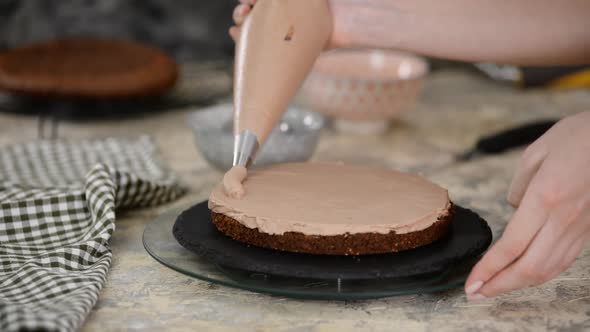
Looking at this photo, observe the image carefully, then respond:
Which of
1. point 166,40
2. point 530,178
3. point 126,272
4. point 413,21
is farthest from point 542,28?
point 166,40

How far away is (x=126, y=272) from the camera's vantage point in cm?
100

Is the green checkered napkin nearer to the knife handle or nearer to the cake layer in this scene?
the cake layer

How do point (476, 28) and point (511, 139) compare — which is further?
point (511, 139)

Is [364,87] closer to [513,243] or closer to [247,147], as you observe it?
[247,147]

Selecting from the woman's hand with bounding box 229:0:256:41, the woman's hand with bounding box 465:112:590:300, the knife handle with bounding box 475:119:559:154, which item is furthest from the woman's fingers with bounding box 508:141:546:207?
the knife handle with bounding box 475:119:559:154

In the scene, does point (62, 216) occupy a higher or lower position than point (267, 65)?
lower

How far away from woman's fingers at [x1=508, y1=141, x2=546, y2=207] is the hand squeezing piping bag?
0.31 metres

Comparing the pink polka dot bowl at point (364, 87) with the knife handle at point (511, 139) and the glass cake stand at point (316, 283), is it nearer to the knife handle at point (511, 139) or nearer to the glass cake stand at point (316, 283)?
the knife handle at point (511, 139)

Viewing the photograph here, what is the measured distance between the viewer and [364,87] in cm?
160

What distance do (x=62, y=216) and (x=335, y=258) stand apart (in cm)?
43

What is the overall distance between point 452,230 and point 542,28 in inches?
15.3

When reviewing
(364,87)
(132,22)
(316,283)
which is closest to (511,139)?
(364,87)

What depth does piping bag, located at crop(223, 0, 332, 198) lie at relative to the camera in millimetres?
1018

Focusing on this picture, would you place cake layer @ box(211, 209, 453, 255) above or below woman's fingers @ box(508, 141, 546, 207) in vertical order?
below
